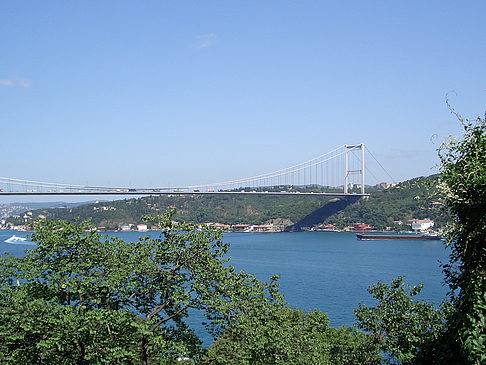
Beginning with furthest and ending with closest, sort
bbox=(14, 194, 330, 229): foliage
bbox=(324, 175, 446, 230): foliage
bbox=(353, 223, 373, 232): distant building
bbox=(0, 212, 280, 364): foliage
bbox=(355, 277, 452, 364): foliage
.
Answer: bbox=(14, 194, 330, 229): foliage
bbox=(324, 175, 446, 230): foliage
bbox=(353, 223, 373, 232): distant building
bbox=(355, 277, 452, 364): foliage
bbox=(0, 212, 280, 364): foliage

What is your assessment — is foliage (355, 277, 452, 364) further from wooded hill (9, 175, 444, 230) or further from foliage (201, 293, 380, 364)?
wooded hill (9, 175, 444, 230)

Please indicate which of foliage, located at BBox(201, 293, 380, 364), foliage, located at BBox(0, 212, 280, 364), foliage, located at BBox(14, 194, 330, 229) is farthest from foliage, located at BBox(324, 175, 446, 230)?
foliage, located at BBox(0, 212, 280, 364)

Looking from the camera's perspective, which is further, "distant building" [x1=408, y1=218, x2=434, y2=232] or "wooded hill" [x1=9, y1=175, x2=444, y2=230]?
"wooded hill" [x1=9, y1=175, x2=444, y2=230]

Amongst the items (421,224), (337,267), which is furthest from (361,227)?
(337,267)

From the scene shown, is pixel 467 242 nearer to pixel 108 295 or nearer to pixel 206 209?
pixel 108 295

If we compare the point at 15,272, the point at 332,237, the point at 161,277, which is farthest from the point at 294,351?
the point at 332,237

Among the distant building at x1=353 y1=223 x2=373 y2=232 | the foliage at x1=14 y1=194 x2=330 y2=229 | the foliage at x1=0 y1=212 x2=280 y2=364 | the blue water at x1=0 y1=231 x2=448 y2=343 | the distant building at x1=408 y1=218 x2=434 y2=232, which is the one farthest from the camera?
the foliage at x1=14 y1=194 x2=330 y2=229
